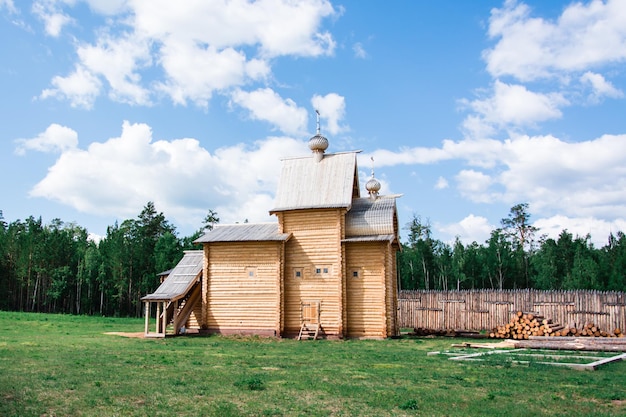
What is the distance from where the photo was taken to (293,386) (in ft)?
37.6

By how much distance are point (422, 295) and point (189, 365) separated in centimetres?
2219

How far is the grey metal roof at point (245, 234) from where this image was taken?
96.0 feet

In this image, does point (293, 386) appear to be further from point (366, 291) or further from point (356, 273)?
point (356, 273)

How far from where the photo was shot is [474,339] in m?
28.5

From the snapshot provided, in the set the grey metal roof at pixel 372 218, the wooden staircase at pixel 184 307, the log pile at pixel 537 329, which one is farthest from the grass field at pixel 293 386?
the log pile at pixel 537 329

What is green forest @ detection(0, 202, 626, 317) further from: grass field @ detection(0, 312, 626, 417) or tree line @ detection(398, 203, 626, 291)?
grass field @ detection(0, 312, 626, 417)

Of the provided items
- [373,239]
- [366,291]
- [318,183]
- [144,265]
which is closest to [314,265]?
[366,291]

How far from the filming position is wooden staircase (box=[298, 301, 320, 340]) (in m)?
28.2

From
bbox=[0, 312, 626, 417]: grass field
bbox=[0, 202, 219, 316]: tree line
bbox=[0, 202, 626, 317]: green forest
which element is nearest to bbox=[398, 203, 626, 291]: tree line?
bbox=[0, 202, 626, 317]: green forest

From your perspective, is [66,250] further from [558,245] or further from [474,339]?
[558,245]

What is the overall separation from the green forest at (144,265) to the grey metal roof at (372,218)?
116 ft

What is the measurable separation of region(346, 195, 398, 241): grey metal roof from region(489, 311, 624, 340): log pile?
25.6 feet

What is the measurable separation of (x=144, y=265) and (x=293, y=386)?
182ft

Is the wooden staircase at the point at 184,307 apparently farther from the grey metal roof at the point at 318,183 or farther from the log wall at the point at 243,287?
the grey metal roof at the point at 318,183
